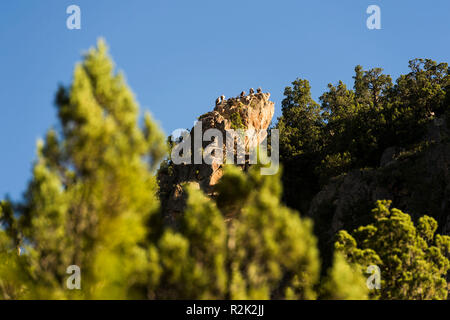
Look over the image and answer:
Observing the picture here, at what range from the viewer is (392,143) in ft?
176

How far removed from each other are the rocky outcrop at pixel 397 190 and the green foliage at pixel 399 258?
13.0 m

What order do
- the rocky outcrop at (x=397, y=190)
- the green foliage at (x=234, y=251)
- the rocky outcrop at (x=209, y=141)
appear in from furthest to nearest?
the rocky outcrop at (x=209, y=141)
the rocky outcrop at (x=397, y=190)
the green foliage at (x=234, y=251)

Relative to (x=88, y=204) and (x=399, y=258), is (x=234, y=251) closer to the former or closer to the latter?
(x=88, y=204)

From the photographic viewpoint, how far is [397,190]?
144 feet

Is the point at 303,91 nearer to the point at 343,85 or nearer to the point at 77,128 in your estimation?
the point at 343,85

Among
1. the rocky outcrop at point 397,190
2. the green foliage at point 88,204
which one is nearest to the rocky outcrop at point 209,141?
the rocky outcrop at point 397,190

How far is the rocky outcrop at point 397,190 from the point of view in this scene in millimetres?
40438

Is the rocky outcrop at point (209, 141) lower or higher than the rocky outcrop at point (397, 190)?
higher

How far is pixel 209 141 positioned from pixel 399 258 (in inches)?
1405

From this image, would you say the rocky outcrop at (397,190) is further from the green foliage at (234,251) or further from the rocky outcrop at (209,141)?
the green foliage at (234,251)

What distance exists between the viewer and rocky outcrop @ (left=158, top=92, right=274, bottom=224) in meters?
53.8

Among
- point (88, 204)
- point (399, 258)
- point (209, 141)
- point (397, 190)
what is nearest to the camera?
point (88, 204)

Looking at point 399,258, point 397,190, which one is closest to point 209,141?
point 397,190
